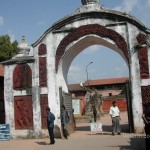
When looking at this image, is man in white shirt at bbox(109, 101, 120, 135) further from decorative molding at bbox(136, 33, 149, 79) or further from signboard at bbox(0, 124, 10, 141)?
signboard at bbox(0, 124, 10, 141)

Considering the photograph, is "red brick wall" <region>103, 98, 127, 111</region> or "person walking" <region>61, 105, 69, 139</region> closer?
"person walking" <region>61, 105, 69, 139</region>

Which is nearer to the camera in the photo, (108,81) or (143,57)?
(143,57)

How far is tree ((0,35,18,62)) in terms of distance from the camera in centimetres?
3151

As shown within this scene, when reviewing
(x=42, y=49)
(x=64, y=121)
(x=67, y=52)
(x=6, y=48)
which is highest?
(x=6, y=48)

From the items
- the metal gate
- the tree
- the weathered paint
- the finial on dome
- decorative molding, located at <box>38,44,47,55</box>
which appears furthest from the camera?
the tree

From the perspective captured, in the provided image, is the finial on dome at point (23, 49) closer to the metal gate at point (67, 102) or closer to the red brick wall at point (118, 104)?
the metal gate at point (67, 102)

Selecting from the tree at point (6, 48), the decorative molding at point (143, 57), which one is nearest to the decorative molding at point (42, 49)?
the decorative molding at point (143, 57)

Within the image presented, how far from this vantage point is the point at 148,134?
30.7 feet

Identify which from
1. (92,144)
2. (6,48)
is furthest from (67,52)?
(6,48)

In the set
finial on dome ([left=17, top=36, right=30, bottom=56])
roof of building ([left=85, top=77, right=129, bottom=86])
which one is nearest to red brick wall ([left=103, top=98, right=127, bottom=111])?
roof of building ([left=85, top=77, right=129, bottom=86])

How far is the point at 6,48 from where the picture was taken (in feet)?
104

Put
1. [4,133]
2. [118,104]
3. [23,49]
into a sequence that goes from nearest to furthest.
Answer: [4,133]
[23,49]
[118,104]

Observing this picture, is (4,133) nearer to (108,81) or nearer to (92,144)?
(92,144)

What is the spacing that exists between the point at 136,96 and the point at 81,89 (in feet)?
84.3
